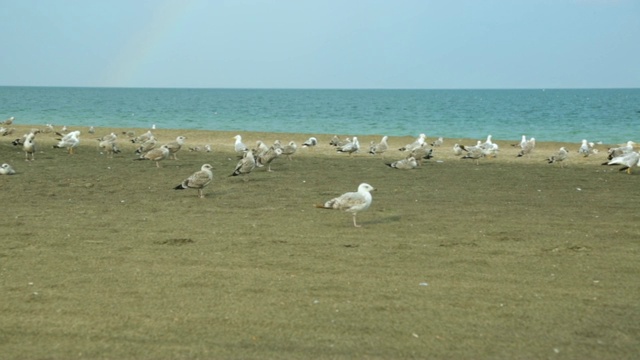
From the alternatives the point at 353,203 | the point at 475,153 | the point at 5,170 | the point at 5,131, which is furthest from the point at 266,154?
the point at 5,131

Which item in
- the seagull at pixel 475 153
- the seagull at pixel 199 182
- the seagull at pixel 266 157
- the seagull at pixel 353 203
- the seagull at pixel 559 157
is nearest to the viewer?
the seagull at pixel 353 203

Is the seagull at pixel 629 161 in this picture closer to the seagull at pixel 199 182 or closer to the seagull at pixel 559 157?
the seagull at pixel 559 157

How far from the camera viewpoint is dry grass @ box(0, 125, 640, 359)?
6.99 m

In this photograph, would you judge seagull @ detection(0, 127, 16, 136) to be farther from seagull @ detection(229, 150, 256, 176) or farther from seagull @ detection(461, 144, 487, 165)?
seagull @ detection(461, 144, 487, 165)

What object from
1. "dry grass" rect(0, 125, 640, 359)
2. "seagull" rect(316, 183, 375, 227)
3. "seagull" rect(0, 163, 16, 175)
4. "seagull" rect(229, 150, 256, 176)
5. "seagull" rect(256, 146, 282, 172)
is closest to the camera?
"dry grass" rect(0, 125, 640, 359)

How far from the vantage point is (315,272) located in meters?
9.52

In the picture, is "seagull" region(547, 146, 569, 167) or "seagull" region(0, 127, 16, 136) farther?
"seagull" region(0, 127, 16, 136)

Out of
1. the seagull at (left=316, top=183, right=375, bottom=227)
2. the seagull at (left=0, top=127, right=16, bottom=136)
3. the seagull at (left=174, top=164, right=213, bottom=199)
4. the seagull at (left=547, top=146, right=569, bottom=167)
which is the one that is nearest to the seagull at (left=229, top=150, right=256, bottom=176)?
the seagull at (left=174, top=164, right=213, bottom=199)

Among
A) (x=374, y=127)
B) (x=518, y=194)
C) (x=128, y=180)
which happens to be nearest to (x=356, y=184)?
(x=518, y=194)

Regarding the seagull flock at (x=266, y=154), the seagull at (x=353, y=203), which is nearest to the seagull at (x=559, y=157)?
the seagull flock at (x=266, y=154)

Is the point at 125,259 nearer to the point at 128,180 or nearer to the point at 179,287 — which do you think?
the point at 179,287

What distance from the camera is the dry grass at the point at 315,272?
22.9 ft

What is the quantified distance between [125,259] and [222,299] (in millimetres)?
2376

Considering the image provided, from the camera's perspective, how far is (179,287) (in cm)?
881
